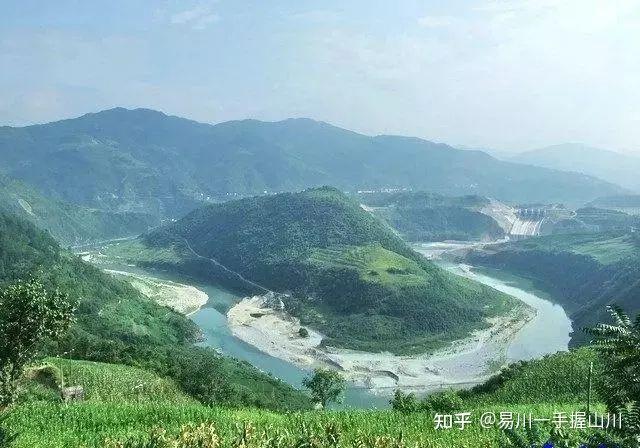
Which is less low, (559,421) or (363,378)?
(559,421)

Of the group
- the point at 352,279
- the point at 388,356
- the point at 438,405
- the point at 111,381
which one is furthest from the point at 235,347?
the point at 438,405

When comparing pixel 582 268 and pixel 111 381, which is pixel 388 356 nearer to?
pixel 111 381

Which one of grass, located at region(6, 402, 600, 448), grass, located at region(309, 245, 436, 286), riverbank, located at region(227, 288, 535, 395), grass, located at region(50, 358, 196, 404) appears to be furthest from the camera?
grass, located at region(309, 245, 436, 286)

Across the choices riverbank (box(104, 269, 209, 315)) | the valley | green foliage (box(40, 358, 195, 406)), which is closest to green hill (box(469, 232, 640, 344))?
the valley

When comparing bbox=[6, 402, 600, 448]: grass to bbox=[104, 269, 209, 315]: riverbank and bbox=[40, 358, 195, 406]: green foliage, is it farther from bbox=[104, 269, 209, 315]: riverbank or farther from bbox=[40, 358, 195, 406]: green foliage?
bbox=[104, 269, 209, 315]: riverbank

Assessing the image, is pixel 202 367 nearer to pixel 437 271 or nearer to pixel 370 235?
pixel 437 271

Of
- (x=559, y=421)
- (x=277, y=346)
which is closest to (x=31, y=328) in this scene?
(x=559, y=421)

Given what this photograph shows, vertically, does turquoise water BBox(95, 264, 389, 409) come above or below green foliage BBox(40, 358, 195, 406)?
below
